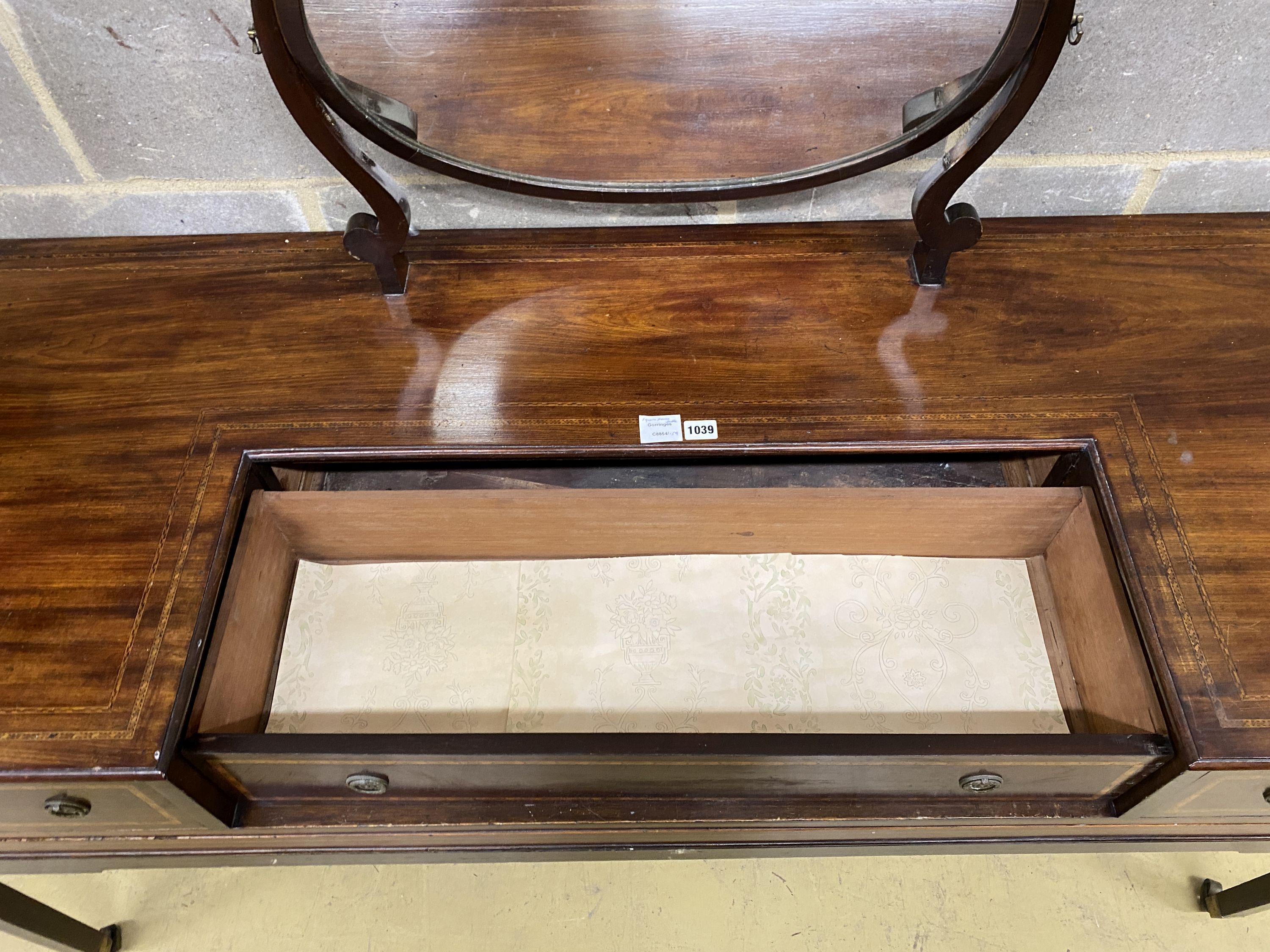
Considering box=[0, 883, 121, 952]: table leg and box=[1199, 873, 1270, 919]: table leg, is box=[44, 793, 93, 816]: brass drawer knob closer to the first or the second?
box=[0, 883, 121, 952]: table leg

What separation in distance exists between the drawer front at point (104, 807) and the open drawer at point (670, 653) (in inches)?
1.5

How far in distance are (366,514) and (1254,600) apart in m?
0.86

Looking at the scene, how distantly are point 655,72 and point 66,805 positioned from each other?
2.78 feet

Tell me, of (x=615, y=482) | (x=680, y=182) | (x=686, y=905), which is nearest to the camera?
(x=680, y=182)

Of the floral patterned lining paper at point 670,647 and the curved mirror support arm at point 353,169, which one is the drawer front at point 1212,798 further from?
the curved mirror support arm at point 353,169

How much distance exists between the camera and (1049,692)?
0.94m

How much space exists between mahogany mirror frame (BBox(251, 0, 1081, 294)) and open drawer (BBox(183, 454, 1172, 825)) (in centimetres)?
27

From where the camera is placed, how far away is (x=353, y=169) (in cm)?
84

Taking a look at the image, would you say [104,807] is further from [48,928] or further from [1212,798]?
A: [1212,798]

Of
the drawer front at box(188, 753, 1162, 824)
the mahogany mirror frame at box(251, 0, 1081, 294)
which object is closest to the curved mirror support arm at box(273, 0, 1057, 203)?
the mahogany mirror frame at box(251, 0, 1081, 294)

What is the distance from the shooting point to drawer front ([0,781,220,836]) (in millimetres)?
730

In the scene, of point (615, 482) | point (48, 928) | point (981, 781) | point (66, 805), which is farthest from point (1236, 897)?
point (48, 928)

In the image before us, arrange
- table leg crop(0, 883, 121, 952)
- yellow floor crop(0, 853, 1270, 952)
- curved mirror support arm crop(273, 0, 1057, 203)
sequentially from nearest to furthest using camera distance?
curved mirror support arm crop(273, 0, 1057, 203), table leg crop(0, 883, 121, 952), yellow floor crop(0, 853, 1270, 952)

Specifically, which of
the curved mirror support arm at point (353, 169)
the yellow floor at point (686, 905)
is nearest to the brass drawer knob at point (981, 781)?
the yellow floor at point (686, 905)
